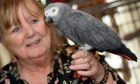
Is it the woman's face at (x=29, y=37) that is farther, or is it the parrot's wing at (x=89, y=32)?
the woman's face at (x=29, y=37)

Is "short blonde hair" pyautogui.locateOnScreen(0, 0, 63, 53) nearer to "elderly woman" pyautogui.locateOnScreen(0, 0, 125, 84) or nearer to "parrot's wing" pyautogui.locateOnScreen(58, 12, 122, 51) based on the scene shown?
"elderly woman" pyautogui.locateOnScreen(0, 0, 125, 84)

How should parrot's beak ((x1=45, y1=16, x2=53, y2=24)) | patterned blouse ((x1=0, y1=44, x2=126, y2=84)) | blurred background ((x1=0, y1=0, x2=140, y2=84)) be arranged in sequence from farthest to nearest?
1. blurred background ((x1=0, y1=0, x2=140, y2=84))
2. patterned blouse ((x1=0, y1=44, x2=126, y2=84))
3. parrot's beak ((x1=45, y1=16, x2=53, y2=24))

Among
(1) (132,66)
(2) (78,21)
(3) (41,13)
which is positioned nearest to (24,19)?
(3) (41,13)

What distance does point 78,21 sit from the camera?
0.85 meters

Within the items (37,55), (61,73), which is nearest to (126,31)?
(61,73)

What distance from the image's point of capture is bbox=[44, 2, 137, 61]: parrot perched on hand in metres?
0.86

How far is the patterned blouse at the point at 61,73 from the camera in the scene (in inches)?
42.4

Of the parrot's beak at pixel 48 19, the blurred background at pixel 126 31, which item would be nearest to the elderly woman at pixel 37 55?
the parrot's beak at pixel 48 19

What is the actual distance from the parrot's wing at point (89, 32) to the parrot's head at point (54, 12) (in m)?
0.02

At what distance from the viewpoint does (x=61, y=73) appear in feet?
3.59

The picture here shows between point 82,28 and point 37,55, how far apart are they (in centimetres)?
24

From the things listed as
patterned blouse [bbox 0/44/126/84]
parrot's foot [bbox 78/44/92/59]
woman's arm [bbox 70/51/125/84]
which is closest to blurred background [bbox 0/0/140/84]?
patterned blouse [bbox 0/44/126/84]

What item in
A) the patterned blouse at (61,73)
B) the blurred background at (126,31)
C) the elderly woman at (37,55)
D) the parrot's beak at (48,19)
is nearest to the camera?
the parrot's beak at (48,19)

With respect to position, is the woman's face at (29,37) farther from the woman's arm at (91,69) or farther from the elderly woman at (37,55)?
the woman's arm at (91,69)
